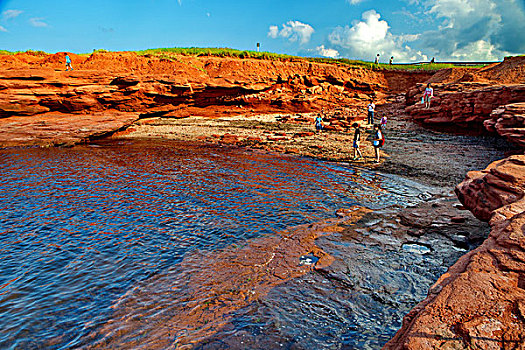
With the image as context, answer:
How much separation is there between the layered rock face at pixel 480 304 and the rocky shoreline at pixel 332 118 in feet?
0.04

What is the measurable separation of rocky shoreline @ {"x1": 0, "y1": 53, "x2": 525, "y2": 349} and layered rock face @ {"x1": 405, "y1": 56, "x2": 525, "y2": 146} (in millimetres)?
75

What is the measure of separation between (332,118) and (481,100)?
10656mm

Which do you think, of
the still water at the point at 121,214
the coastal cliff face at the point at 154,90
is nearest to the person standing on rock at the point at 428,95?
the coastal cliff face at the point at 154,90

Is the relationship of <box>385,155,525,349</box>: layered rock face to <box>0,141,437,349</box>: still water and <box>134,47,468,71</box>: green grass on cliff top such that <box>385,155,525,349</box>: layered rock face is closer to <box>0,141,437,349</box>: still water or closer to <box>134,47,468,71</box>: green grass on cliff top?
<box>0,141,437,349</box>: still water

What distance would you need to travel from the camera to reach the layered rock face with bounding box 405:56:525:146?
1212 cm

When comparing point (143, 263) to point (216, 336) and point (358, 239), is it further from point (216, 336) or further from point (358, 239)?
point (358, 239)

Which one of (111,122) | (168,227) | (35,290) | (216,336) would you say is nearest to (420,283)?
(216,336)

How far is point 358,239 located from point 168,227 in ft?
16.7

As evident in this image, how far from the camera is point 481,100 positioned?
55.8 feet

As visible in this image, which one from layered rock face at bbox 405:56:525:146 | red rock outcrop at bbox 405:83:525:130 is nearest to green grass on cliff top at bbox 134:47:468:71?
layered rock face at bbox 405:56:525:146

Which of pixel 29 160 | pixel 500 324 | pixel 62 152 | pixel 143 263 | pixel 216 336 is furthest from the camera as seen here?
pixel 62 152

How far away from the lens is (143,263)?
5945mm

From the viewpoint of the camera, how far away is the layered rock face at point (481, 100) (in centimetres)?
1212

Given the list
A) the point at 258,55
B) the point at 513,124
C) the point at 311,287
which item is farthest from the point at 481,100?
the point at 258,55
